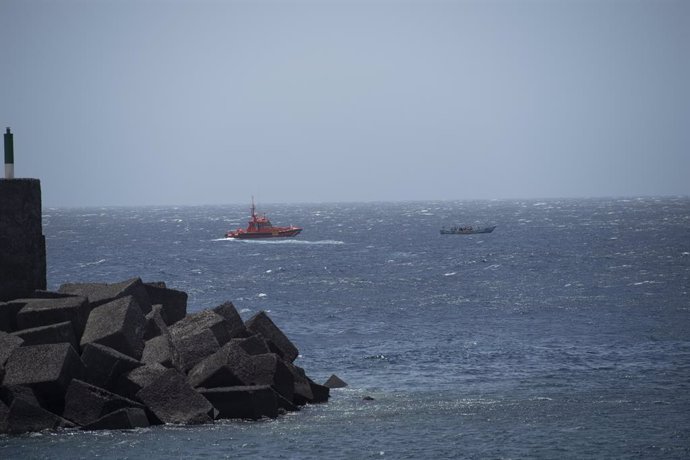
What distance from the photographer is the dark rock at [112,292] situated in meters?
24.0

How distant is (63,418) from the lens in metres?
20.5

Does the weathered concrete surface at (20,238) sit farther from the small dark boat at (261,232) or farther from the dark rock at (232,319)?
the small dark boat at (261,232)

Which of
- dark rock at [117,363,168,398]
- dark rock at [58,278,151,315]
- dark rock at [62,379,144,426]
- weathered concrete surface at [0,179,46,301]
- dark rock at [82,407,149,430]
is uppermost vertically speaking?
weathered concrete surface at [0,179,46,301]

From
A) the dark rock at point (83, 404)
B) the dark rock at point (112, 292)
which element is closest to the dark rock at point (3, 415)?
the dark rock at point (83, 404)

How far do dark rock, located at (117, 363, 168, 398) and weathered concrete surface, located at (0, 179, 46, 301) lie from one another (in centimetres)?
465

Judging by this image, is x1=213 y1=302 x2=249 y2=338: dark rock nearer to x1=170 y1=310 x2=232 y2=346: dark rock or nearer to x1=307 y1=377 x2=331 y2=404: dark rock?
x1=170 y1=310 x2=232 y2=346: dark rock

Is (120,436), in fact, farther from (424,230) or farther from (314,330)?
(424,230)

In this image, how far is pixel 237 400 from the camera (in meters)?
21.8

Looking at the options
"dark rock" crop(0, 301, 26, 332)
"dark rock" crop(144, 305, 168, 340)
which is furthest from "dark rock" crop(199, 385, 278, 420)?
"dark rock" crop(0, 301, 26, 332)

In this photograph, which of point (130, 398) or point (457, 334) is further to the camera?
point (457, 334)

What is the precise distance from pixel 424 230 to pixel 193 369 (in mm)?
125142

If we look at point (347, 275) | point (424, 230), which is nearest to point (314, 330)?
point (347, 275)

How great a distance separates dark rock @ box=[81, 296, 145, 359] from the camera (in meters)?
21.9

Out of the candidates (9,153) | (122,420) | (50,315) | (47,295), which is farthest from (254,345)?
(9,153)
